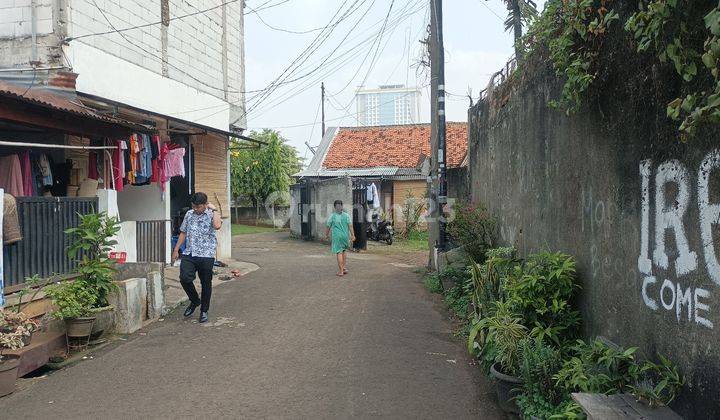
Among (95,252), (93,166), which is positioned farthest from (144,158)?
(95,252)

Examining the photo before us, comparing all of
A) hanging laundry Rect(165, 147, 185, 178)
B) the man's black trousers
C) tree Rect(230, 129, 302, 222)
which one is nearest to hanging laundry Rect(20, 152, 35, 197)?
the man's black trousers

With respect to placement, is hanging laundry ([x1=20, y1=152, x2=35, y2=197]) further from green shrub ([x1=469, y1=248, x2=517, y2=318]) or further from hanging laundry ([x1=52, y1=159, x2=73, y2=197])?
green shrub ([x1=469, y1=248, x2=517, y2=318])

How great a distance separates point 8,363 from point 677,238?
18.0ft

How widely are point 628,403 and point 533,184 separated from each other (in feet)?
12.6

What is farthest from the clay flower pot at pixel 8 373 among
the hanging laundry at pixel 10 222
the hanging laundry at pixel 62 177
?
the hanging laundry at pixel 62 177

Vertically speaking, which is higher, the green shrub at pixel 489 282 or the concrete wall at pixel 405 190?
the concrete wall at pixel 405 190

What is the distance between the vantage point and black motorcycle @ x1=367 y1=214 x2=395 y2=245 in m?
21.1

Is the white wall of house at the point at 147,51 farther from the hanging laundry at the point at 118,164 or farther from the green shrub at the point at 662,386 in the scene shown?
the green shrub at the point at 662,386

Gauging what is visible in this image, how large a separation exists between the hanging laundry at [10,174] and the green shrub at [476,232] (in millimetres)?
6778

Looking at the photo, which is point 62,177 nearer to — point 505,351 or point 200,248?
point 200,248

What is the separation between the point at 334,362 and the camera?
19.9 ft

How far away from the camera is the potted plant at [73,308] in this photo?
6.45 metres

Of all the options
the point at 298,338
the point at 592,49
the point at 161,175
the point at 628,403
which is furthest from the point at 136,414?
the point at 161,175

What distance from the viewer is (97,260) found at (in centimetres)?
711
